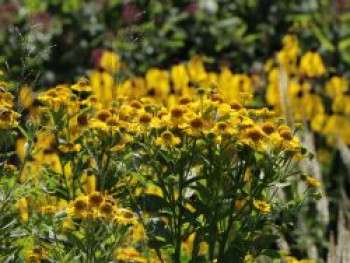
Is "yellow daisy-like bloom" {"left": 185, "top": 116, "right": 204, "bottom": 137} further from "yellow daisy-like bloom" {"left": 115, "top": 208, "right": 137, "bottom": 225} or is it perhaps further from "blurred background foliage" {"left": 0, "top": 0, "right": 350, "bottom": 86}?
"blurred background foliage" {"left": 0, "top": 0, "right": 350, "bottom": 86}

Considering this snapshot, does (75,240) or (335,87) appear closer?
(75,240)

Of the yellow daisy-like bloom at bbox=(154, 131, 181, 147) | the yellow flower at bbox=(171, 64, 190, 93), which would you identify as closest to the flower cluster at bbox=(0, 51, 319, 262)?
the yellow daisy-like bloom at bbox=(154, 131, 181, 147)

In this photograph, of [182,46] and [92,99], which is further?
[182,46]

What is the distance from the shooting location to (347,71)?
23.1 feet

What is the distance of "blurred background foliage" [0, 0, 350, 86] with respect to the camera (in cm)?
702

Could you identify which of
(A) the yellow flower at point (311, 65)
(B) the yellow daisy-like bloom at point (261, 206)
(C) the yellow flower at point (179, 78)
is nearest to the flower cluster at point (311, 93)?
(A) the yellow flower at point (311, 65)

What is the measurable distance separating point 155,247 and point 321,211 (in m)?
0.96

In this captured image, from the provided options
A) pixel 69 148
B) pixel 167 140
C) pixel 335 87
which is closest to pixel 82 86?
pixel 69 148

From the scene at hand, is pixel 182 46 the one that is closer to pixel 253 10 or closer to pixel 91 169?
pixel 253 10

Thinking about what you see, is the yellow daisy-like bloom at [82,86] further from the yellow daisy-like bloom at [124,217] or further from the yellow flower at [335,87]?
the yellow flower at [335,87]

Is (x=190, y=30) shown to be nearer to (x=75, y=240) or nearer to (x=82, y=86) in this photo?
(x=82, y=86)

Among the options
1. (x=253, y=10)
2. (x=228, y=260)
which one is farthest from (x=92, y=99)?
(x=253, y=10)

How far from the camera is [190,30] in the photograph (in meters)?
7.40

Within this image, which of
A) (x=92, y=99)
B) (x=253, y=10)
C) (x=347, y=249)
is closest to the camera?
(x=347, y=249)
